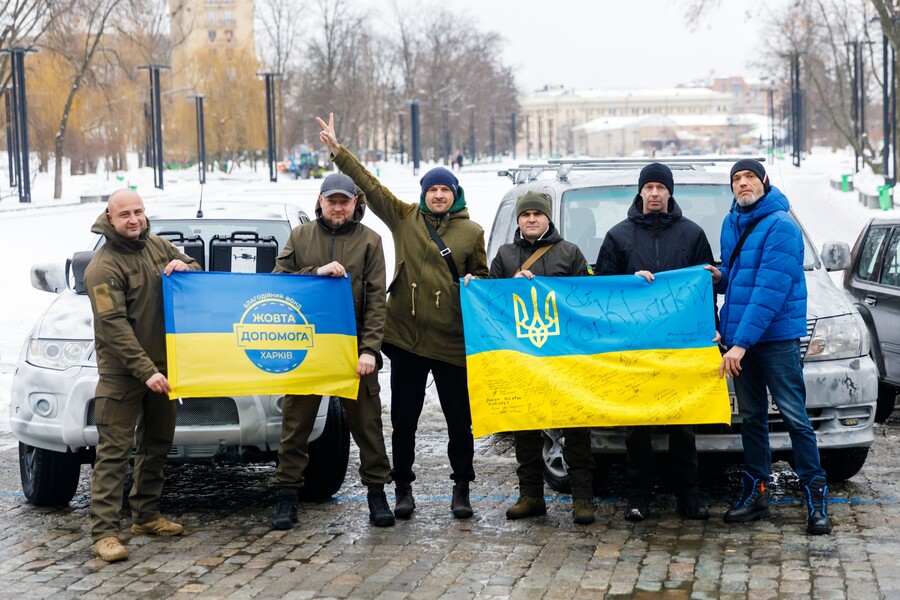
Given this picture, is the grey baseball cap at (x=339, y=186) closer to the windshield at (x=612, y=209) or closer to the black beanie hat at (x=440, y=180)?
the black beanie hat at (x=440, y=180)

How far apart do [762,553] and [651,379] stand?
1.11m

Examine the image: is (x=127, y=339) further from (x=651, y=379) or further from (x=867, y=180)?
(x=867, y=180)

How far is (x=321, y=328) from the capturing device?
22.7 feet

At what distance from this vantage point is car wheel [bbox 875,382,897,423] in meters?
9.98

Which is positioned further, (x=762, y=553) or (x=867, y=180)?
(x=867, y=180)

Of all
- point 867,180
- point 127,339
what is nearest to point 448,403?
point 127,339

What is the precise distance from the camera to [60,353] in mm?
7113

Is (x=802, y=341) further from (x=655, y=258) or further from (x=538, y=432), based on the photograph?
(x=538, y=432)

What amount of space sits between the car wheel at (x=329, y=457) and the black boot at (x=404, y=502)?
0.49m

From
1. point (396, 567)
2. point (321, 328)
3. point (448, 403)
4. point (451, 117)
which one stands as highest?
point (451, 117)

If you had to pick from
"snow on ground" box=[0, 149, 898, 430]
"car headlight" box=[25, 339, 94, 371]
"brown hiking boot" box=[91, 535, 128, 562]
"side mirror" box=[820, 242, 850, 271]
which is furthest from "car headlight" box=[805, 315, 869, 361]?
"car headlight" box=[25, 339, 94, 371]

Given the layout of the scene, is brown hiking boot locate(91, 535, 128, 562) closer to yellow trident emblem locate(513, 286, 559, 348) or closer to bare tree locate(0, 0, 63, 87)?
yellow trident emblem locate(513, 286, 559, 348)

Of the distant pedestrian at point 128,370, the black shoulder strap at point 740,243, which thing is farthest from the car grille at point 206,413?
the black shoulder strap at point 740,243

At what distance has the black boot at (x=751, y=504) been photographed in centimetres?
680
